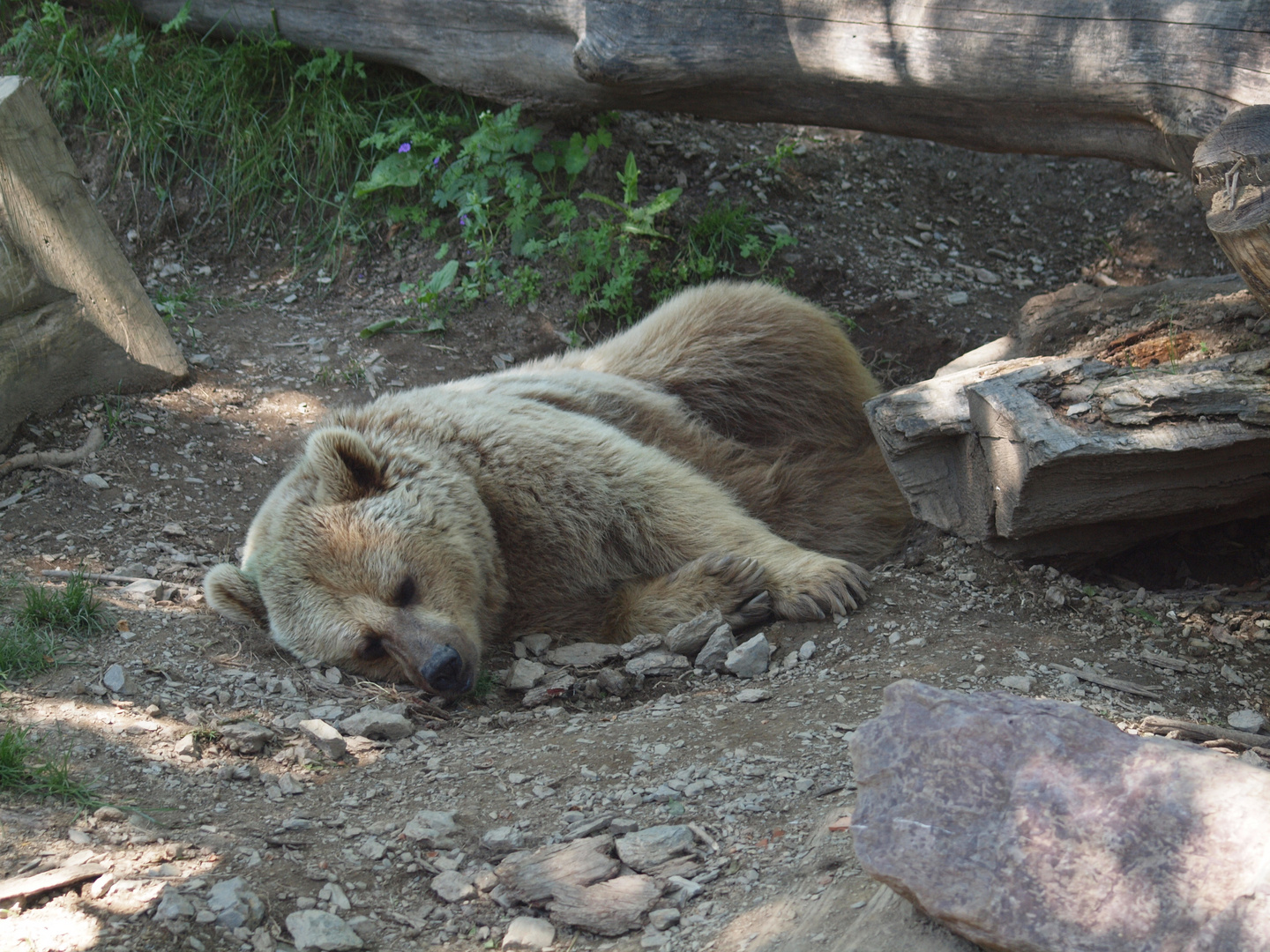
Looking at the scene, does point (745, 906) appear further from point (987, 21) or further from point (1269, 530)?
point (987, 21)

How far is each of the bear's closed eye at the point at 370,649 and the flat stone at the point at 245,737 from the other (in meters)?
0.69

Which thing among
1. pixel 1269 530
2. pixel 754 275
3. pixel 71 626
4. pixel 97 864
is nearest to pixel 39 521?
pixel 71 626

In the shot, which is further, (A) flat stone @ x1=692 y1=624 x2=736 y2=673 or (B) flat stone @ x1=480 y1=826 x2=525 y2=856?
(A) flat stone @ x1=692 y1=624 x2=736 y2=673

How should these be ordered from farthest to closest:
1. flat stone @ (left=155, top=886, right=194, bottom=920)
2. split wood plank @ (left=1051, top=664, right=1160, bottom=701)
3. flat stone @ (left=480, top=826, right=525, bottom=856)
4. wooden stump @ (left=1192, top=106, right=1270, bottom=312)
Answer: split wood plank @ (left=1051, top=664, right=1160, bottom=701)
wooden stump @ (left=1192, top=106, right=1270, bottom=312)
flat stone @ (left=480, top=826, right=525, bottom=856)
flat stone @ (left=155, top=886, right=194, bottom=920)

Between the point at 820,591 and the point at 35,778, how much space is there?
2600mm

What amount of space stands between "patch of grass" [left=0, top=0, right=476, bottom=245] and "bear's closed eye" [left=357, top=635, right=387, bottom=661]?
363 cm

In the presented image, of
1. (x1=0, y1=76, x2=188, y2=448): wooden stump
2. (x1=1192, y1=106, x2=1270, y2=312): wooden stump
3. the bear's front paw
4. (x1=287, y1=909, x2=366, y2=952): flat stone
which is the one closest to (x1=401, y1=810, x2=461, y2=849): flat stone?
(x1=287, y1=909, x2=366, y2=952): flat stone

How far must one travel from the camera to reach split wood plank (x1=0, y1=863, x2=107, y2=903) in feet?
7.24

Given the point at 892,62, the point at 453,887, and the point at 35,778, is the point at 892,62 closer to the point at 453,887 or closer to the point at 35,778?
the point at 453,887

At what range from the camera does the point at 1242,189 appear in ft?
9.41

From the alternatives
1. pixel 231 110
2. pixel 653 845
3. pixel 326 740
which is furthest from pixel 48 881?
pixel 231 110

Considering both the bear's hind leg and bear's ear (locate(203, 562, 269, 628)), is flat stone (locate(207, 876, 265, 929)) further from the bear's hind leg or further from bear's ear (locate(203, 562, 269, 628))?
the bear's hind leg

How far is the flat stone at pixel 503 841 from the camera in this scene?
2600 millimetres

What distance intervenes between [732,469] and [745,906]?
287 cm
